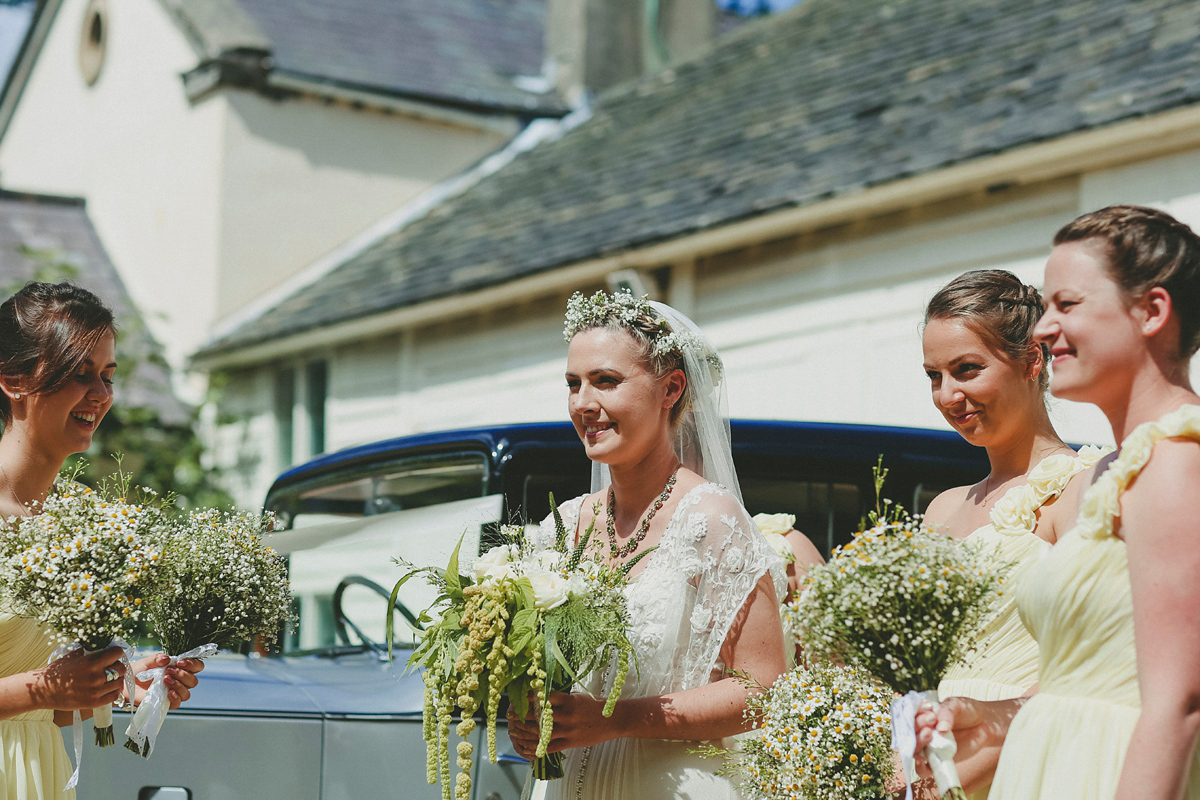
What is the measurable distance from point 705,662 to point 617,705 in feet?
0.81

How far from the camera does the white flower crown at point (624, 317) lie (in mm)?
3172

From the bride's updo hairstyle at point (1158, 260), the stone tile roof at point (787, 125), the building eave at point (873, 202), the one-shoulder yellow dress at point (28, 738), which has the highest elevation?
the stone tile roof at point (787, 125)

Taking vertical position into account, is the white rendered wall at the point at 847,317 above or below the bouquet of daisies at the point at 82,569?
above

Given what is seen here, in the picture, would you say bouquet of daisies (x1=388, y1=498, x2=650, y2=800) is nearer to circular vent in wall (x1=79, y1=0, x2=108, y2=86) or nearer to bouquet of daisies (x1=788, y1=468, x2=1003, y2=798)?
bouquet of daisies (x1=788, y1=468, x2=1003, y2=798)

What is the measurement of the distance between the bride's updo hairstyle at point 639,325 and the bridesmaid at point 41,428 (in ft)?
4.04

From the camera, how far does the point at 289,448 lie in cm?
1475

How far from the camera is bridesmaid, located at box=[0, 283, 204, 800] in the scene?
3.01 m

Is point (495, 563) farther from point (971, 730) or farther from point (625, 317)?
point (971, 730)

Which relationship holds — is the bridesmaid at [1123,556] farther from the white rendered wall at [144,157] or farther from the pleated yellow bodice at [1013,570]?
the white rendered wall at [144,157]

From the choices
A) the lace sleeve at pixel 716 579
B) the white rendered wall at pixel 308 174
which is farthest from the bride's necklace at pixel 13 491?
the white rendered wall at pixel 308 174

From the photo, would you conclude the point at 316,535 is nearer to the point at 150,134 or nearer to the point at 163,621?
the point at 163,621

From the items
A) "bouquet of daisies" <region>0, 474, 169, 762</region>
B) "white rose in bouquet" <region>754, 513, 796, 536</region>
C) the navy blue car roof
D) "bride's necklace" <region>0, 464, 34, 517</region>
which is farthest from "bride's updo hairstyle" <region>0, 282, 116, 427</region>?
"white rose in bouquet" <region>754, 513, 796, 536</region>

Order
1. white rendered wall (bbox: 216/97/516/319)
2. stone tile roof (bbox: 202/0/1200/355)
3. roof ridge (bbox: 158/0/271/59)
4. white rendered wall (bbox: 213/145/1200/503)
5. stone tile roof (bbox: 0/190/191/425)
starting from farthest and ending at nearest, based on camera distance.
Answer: white rendered wall (bbox: 216/97/516/319) < roof ridge (bbox: 158/0/271/59) < stone tile roof (bbox: 0/190/191/425) < stone tile roof (bbox: 202/0/1200/355) < white rendered wall (bbox: 213/145/1200/503)

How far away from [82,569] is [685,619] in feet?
4.52
